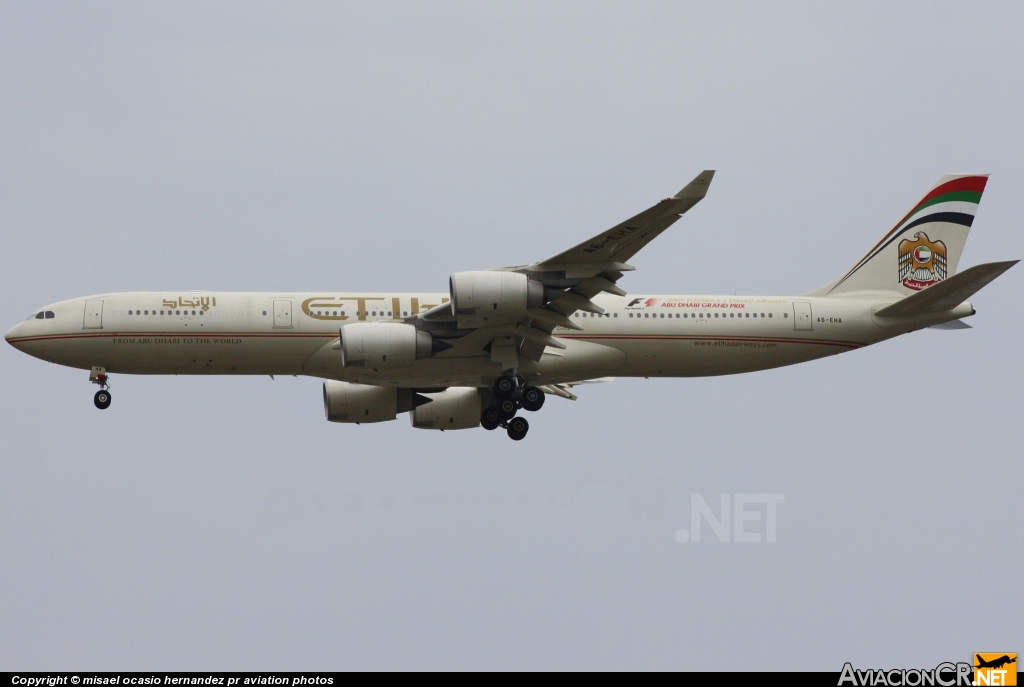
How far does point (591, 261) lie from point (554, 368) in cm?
465

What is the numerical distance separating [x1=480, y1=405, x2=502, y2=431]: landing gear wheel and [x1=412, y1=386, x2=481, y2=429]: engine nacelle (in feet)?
4.61

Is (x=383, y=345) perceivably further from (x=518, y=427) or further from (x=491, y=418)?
(x=518, y=427)

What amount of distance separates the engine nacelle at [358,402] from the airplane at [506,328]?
0.04m

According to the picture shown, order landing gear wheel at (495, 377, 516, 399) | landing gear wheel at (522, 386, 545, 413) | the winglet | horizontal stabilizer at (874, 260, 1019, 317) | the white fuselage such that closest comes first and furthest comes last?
1. the winglet
2. horizontal stabilizer at (874, 260, 1019, 317)
3. the white fuselage
4. landing gear wheel at (495, 377, 516, 399)
5. landing gear wheel at (522, 386, 545, 413)

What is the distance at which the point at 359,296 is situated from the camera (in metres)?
41.9

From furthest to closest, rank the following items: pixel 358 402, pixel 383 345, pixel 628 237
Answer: pixel 358 402 < pixel 383 345 < pixel 628 237

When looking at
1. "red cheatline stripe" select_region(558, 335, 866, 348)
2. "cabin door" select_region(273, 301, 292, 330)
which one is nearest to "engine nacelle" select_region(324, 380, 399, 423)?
"cabin door" select_region(273, 301, 292, 330)

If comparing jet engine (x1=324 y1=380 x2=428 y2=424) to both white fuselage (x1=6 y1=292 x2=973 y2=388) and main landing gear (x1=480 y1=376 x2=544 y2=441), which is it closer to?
white fuselage (x1=6 y1=292 x2=973 y2=388)

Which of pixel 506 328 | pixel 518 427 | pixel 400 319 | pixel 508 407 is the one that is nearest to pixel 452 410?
pixel 518 427

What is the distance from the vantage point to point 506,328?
4044 centimetres

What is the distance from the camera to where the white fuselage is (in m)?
40.8

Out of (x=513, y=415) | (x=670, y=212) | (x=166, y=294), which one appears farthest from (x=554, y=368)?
(x=166, y=294)

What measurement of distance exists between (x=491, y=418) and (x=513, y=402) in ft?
4.84

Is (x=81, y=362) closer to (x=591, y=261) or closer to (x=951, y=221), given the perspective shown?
(x=591, y=261)
